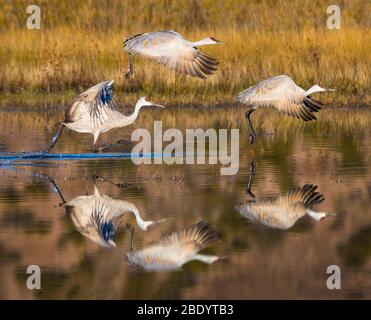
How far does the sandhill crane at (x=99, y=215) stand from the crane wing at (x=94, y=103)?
142 centimetres

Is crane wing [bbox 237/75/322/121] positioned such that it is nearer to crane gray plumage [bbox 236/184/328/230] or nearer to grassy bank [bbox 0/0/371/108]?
crane gray plumage [bbox 236/184/328/230]

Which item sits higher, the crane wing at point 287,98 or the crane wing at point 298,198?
the crane wing at point 287,98

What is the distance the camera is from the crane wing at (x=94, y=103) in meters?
13.4

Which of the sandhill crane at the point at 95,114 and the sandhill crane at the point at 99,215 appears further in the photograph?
the sandhill crane at the point at 95,114

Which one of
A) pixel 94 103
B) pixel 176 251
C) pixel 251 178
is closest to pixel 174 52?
pixel 94 103

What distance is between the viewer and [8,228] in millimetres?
10430

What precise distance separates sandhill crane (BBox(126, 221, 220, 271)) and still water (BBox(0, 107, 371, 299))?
9 centimetres

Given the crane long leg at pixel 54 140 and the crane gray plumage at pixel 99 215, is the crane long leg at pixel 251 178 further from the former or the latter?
the crane long leg at pixel 54 140

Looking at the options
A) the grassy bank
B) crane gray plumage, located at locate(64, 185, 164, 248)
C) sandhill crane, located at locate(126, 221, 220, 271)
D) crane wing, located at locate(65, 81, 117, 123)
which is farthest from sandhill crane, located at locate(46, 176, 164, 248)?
the grassy bank

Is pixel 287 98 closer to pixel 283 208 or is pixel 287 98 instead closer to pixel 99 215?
pixel 283 208

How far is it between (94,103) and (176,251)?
4.50 meters

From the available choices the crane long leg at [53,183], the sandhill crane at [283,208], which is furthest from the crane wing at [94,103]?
the sandhill crane at [283,208]

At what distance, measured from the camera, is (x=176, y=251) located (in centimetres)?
945
